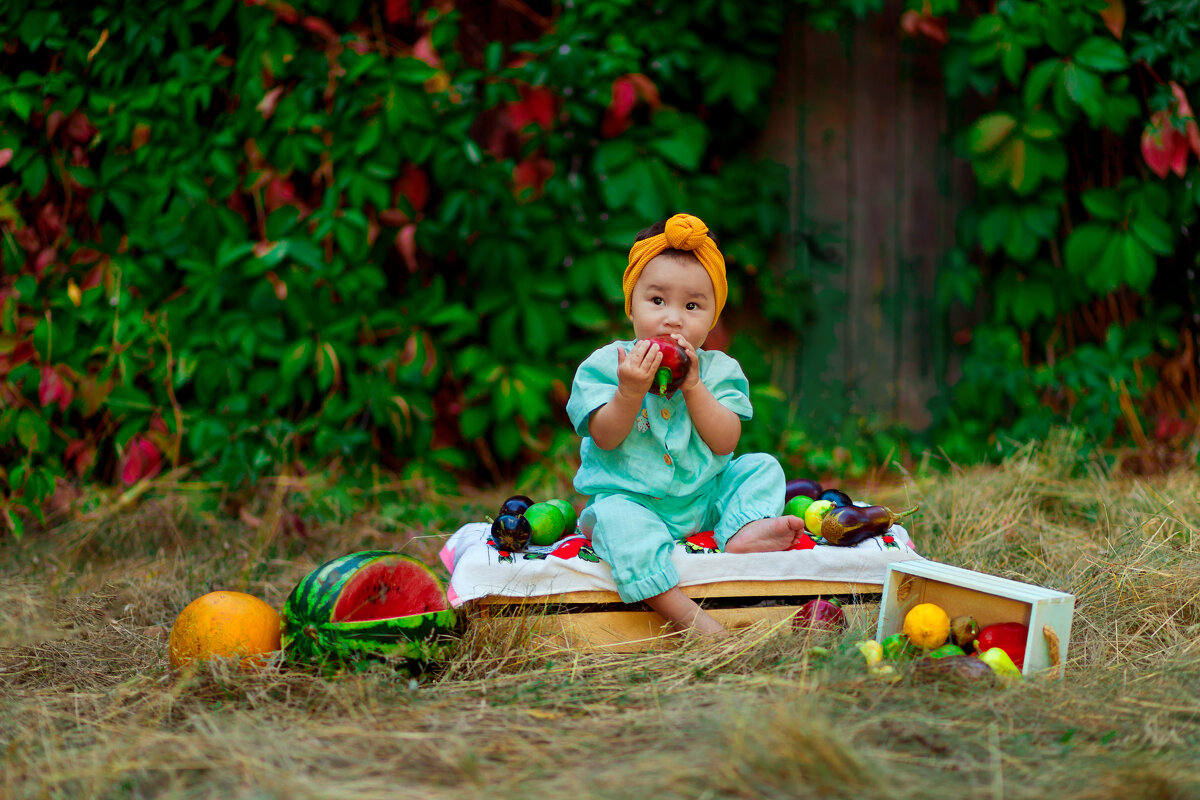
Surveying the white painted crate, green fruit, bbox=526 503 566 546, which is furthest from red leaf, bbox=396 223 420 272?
the white painted crate

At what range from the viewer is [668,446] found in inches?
90.6

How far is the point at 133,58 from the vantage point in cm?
360

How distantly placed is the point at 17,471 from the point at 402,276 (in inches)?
61.4

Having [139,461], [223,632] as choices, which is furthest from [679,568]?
[139,461]

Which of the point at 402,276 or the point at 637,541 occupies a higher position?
the point at 402,276

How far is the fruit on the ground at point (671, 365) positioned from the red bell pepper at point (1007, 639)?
84cm

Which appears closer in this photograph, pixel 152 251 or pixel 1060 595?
pixel 1060 595

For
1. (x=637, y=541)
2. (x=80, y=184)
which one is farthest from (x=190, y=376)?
(x=637, y=541)

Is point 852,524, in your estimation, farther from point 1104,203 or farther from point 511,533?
point 1104,203

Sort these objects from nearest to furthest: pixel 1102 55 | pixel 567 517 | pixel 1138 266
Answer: pixel 567 517 < pixel 1102 55 < pixel 1138 266

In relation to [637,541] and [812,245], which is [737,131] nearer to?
[812,245]

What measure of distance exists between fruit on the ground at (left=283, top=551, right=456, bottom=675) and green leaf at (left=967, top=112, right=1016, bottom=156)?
2855 millimetres

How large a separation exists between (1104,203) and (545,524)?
2.71 meters

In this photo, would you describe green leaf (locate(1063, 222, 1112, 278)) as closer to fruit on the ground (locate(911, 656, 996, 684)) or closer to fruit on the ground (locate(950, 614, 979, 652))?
fruit on the ground (locate(950, 614, 979, 652))
